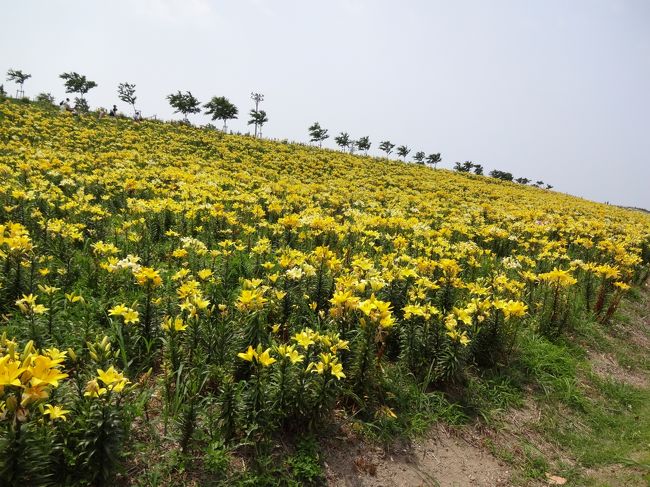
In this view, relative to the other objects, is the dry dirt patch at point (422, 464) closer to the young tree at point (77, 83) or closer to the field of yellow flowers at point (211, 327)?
the field of yellow flowers at point (211, 327)

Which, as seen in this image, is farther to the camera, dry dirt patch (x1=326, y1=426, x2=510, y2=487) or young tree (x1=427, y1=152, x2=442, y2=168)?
young tree (x1=427, y1=152, x2=442, y2=168)

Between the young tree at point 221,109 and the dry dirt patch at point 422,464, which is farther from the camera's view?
the young tree at point 221,109

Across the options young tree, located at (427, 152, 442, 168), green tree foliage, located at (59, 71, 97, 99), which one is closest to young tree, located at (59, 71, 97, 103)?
green tree foliage, located at (59, 71, 97, 99)

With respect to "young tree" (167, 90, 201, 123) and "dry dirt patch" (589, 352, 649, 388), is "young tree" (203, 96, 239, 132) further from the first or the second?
"dry dirt patch" (589, 352, 649, 388)

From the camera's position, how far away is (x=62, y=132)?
15.0m

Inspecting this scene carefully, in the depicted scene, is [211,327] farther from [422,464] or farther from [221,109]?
[221,109]

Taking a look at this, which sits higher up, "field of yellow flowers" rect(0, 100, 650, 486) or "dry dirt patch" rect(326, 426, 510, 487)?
"field of yellow flowers" rect(0, 100, 650, 486)

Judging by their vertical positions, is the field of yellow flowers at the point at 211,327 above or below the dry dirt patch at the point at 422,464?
above

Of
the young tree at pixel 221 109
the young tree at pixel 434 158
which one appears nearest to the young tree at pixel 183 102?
the young tree at pixel 221 109

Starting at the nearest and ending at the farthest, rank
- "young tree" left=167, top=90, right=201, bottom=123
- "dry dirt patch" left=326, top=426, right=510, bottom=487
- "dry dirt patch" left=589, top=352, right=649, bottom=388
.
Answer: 1. "dry dirt patch" left=326, top=426, right=510, bottom=487
2. "dry dirt patch" left=589, top=352, right=649, bottom=388
3. "young tree" left=167, top=90, right=201, bottom=123

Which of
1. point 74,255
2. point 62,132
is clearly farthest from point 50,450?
point 62,132

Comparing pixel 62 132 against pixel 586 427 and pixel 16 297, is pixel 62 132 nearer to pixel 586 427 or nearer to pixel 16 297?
pixel 16 297

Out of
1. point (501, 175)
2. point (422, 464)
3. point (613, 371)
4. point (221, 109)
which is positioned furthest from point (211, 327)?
point (501, 175)

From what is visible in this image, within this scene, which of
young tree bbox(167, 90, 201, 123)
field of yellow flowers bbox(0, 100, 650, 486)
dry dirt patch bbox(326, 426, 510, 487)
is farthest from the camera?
young tree bbox(167, 90, 201, 123)
